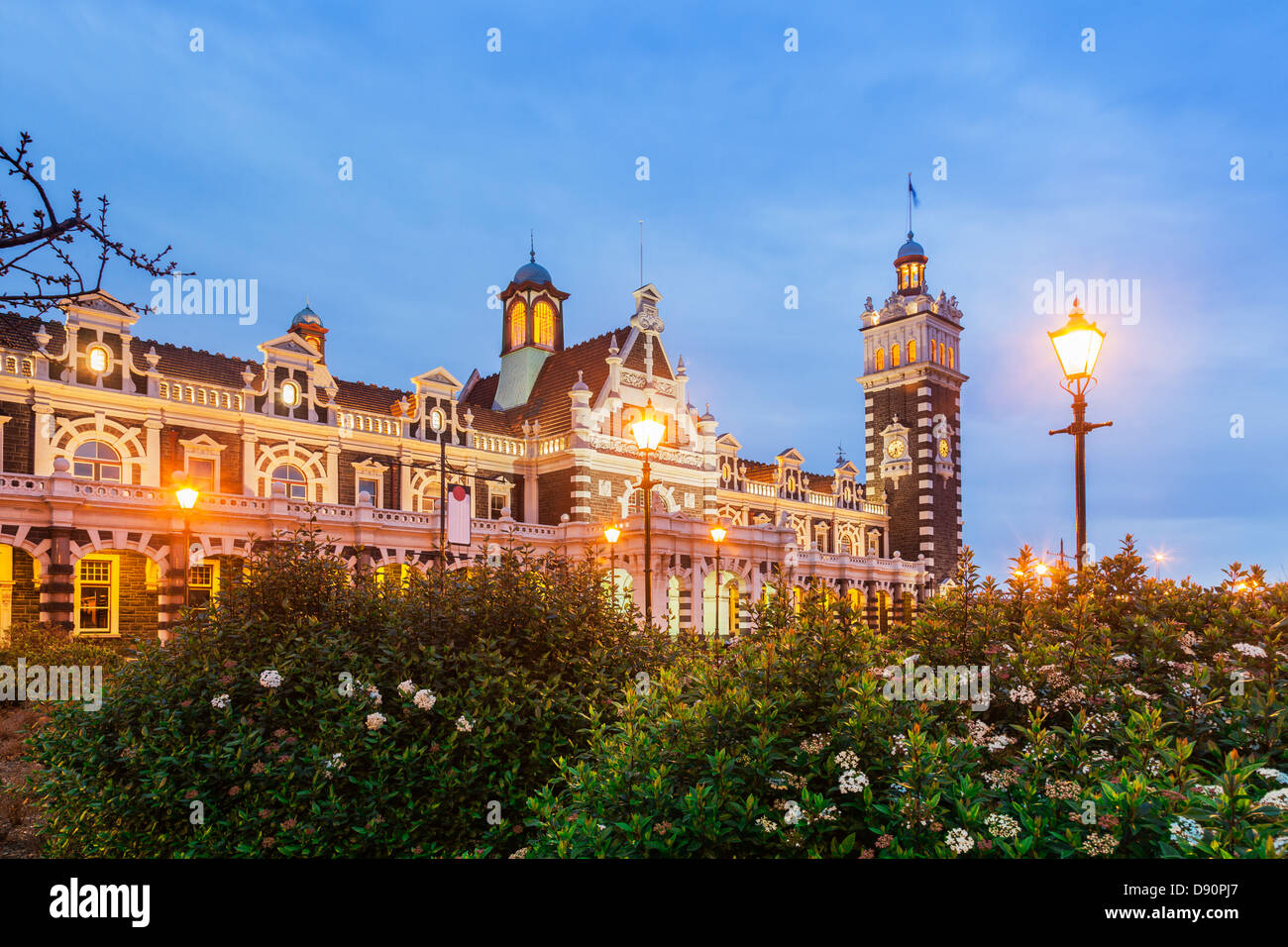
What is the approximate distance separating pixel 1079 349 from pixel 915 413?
160ft

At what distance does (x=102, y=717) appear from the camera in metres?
7.74

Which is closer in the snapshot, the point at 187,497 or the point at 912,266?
the point at 187,497

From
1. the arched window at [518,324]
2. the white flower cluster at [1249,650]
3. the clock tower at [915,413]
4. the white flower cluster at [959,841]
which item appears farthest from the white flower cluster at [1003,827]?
the clock tower at [915,413]

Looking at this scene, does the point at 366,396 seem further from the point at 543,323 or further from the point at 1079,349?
the point at 1079,349

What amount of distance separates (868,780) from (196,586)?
28756mm

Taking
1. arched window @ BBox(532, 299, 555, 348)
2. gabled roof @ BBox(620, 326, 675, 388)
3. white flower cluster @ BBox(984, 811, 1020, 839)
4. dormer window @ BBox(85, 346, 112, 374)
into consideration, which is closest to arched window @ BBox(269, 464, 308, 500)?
dormer window @ BBox(85, 346, 112, 374)

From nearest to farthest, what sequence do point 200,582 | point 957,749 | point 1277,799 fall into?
1. point 1277,799
2. point 957,749
3. point 200,582

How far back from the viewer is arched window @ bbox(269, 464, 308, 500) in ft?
103

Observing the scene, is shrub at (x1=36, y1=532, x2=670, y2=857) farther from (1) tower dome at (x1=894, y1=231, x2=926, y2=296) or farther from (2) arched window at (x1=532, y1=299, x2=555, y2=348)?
(1) tower dome at (x1=894, y1=231, x2=926, y2=296)

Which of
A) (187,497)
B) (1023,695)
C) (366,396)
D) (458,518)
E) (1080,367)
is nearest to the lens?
(1023,695)

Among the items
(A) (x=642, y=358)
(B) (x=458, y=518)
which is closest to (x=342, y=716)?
(B) (x=458, y=518)

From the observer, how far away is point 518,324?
4716 centimetres

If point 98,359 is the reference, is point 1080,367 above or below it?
below

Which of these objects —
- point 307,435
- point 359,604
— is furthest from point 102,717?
point 307,435
